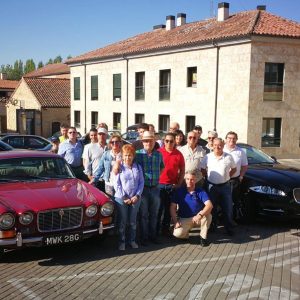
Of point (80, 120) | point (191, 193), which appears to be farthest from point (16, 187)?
point (80, 120)

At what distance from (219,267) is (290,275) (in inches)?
37.9

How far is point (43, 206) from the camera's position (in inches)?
230

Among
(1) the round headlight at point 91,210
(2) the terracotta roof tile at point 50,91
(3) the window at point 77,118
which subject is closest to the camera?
(1) the round headlight at point 91,210

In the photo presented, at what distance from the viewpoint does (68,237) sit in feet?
19.6

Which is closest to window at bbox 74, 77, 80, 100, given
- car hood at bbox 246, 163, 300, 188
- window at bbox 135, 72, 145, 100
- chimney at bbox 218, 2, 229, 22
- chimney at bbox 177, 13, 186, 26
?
window at bbox 135, 72, 145, 100

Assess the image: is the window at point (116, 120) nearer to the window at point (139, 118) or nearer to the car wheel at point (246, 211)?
the window at point (139, 118)

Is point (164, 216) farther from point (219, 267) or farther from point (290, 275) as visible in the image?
point (290, 275)

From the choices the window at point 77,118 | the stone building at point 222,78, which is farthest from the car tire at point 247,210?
the window at point 77,118

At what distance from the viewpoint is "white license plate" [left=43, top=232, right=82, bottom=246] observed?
19.1 ft

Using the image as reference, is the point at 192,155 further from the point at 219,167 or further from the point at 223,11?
the point at 223,11

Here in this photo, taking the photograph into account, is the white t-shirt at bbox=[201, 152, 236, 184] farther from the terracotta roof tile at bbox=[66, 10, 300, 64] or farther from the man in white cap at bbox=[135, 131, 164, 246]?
the terracotta roof tile at bbox=[66, 10, 300, 64]

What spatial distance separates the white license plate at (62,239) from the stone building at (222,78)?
18.2 metres

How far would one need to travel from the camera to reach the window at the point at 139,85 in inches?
1240

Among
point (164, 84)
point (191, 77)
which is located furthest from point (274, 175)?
point (164, 84)
